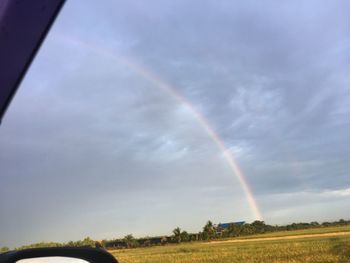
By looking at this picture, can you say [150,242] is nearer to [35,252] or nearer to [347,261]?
[347,261]

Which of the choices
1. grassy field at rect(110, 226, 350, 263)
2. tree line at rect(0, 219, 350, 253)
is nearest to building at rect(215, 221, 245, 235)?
tree line at rect(0, 219, 350, 253)

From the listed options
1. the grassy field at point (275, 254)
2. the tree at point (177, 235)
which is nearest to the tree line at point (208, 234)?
the tree at point (177, 235)

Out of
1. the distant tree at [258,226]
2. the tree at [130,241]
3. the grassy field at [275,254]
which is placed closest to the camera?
the grassy field at [275,254]

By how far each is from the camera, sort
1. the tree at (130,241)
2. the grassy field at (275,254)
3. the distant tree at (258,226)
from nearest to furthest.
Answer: the grassy field at (275,254) < the tree at (130,241) < the distant tree at (258,226)

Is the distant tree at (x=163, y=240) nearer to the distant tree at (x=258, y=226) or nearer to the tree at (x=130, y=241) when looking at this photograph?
the tree at (x=130, y=241)

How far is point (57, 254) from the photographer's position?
1.25 metres

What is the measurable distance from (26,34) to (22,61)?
0.08 meters

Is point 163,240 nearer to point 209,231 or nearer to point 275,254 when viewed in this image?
point 209,231

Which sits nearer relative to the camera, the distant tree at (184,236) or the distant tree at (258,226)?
the distant tree at (184,236)

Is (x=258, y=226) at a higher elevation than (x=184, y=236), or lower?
higher

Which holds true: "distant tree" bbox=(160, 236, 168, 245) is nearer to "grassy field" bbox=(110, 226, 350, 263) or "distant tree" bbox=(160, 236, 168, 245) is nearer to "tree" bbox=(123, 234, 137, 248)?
"tree" bbox=(123, 234, 137, 248)

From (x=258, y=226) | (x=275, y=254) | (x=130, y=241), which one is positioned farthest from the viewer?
(x=258, y=226)

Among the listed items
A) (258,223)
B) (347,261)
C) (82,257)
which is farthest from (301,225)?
(82,257)

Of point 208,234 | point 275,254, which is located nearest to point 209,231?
point 208,234
